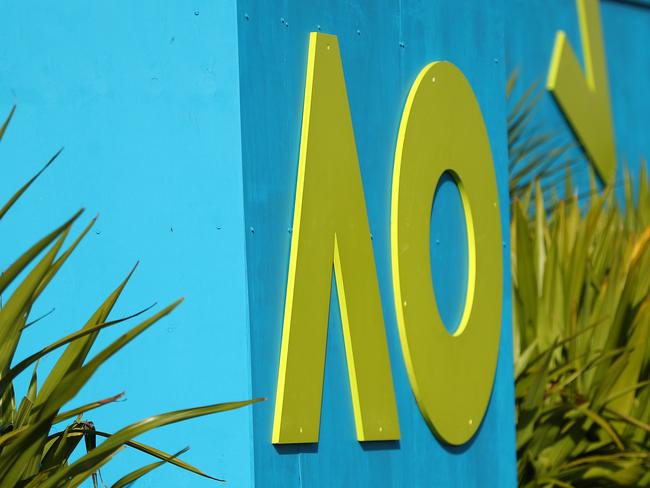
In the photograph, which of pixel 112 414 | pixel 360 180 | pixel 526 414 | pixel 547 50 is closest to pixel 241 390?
pixel 112 414

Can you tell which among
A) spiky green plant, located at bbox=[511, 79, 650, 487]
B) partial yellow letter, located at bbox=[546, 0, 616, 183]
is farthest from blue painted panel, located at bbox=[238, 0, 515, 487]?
partial yellow letter, located at bbox=[546, 0, 616, 183]

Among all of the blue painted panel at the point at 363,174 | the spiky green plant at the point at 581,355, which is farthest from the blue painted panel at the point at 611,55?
the blue painted panel at the point at 363,174

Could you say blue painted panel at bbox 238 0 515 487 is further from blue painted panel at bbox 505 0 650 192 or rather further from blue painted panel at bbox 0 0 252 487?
blue painted panel at bbox 505 0 650 192

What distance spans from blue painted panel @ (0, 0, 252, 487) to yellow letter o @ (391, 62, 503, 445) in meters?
0.70

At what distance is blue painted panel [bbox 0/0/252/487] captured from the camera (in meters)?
3.12

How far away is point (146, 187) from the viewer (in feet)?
10.7

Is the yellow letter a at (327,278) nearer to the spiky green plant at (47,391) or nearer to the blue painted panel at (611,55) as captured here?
the spiky green plant at (47,391)

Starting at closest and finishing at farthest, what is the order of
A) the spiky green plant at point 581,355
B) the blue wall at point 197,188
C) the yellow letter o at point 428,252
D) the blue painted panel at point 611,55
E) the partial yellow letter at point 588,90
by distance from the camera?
the blue wall at point 197,188 → the yellow letter o at point 428,252 → the spiky green plant at point 581,355 → the blue painted panel at point 611,55 → the partial yellow letter at point 588,90

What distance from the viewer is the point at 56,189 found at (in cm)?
338

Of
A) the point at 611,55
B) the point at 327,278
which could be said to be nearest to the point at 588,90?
the point at 611,55

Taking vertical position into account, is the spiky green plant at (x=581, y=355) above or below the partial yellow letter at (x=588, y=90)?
below

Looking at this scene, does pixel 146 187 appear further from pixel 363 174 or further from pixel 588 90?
pixel 588 90

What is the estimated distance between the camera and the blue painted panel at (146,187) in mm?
3125

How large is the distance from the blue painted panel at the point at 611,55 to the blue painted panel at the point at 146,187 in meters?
5.02
